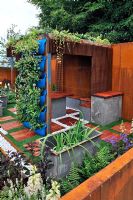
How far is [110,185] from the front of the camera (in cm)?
208

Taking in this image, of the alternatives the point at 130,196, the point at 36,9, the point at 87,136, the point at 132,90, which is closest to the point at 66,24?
the point at 36,9

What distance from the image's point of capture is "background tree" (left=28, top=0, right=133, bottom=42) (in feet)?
34.9

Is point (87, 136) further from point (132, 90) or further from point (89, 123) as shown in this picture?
point (132, 90)

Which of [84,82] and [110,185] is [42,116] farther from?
[110,185]

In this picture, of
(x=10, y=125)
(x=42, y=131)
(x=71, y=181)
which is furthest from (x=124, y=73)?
(x=71, y=181)

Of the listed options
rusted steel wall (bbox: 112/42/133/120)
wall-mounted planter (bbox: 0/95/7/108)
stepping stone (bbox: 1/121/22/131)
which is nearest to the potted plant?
stepping stone (bbox: 1/121/22/131)

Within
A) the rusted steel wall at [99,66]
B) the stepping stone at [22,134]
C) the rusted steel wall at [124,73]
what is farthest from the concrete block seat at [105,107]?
the stepping stone at [22,134]

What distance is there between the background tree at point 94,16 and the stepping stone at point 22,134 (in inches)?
275

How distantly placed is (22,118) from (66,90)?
2926 millimetres

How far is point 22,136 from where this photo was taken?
5.42 metres

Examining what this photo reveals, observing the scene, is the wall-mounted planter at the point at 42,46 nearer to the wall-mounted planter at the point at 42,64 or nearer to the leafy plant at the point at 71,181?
the wall-mounted planter at the point at 42,64

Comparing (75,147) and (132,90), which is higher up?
(132,90)

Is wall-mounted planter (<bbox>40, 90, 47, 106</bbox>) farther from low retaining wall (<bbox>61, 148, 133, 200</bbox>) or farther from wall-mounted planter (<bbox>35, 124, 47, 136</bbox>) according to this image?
low retaining wall (<bbox>61, 148, 133, 200</bbox>)

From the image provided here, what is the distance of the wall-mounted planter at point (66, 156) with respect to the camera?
9.91 feet
